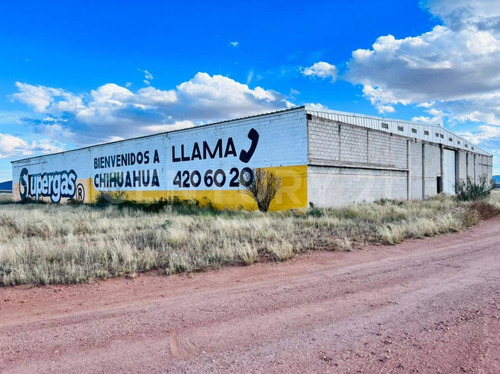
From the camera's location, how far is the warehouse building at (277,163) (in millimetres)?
18969

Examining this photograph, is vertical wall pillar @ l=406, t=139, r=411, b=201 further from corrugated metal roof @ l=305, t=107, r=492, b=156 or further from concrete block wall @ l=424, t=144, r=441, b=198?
concrete block wall @ l=424, t=144, r=441, b=198

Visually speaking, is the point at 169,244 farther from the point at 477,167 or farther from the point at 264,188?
the point at 477,167

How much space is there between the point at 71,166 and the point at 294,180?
25.1m

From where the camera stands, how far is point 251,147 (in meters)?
20.6

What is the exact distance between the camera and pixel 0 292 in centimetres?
598

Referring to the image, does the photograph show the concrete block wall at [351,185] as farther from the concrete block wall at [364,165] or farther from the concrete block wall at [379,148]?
the concrete block wall at [379,148]

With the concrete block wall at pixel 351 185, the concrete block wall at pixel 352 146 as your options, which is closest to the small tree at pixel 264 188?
the concrete block wall at pixel 351 185

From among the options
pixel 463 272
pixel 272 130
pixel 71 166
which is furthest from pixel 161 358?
pixel 71 166

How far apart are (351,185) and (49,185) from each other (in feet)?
102

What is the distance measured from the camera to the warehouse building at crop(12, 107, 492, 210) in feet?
62.2

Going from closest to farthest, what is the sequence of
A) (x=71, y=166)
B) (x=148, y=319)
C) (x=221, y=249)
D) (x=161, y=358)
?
(x=161, y=358) → (x=148, y=319) → (x=221, y=249) → (x=71, y=166)

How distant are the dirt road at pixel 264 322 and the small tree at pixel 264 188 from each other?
39.0 feet

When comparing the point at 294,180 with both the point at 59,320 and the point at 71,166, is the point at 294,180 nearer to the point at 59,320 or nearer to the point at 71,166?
the point at 59,320

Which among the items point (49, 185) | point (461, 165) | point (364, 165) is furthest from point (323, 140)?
point (49, 185)
